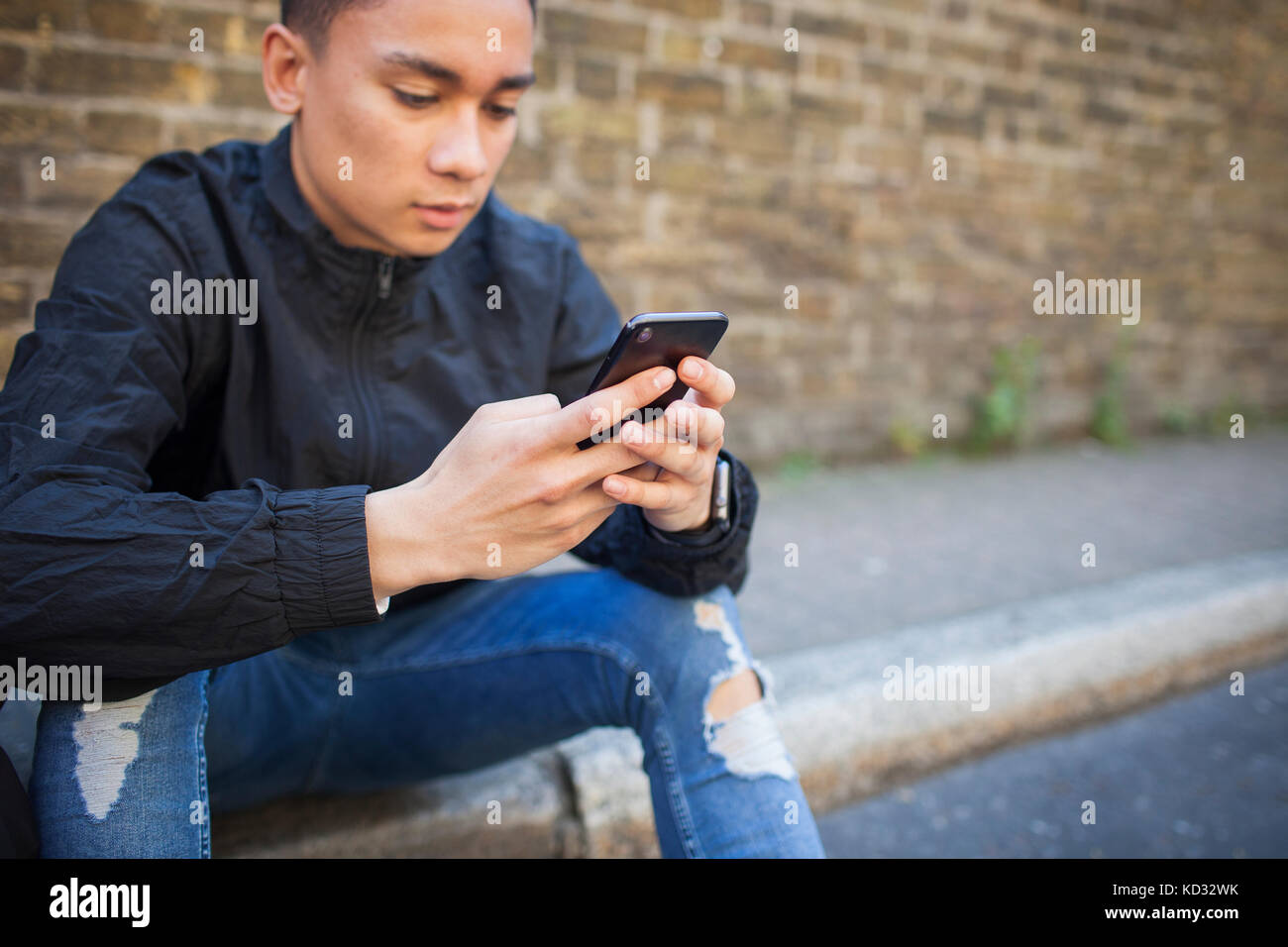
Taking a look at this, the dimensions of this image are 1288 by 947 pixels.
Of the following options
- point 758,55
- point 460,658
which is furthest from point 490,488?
point 758,55

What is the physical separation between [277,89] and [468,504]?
90 cm

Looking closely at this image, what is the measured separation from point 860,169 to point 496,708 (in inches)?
161

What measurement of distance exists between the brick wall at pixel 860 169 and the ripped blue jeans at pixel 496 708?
8.21ft

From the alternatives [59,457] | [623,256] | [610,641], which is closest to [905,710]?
[610,641]

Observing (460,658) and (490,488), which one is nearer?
(490,488)

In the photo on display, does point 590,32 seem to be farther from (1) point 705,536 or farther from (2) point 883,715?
(1) point 705,536

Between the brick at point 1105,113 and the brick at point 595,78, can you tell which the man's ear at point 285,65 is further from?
the brick at point 1105,113

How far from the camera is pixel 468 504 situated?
1181mm

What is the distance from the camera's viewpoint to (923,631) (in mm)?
2836

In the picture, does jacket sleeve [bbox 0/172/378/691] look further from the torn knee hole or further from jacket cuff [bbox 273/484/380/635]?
the torn knee hole

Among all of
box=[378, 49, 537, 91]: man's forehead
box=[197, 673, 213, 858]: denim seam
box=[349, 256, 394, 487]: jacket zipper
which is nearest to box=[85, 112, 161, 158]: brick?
box=[349, 256, 394, 487]: jacket zipper

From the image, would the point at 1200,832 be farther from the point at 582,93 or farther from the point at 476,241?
the point at 582,93

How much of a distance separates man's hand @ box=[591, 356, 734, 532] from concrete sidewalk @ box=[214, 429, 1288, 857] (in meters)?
0.89

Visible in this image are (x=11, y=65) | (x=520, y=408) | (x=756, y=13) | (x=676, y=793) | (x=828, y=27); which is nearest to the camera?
(x=520, y=408)
